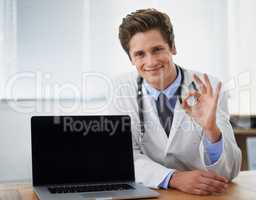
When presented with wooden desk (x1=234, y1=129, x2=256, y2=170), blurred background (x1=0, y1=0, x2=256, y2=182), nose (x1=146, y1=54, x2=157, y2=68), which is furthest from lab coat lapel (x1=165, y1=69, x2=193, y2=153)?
wooden desk (x1=234, y1=129, x2=256, y2=170)

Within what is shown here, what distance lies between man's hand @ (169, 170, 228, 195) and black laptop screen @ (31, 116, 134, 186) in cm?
16

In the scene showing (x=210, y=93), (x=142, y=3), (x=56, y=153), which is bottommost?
(x=56, y=153)

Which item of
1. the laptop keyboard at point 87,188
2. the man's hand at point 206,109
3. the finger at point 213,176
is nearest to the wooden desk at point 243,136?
the man's hand at point 206,109

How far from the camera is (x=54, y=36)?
92.4 inches

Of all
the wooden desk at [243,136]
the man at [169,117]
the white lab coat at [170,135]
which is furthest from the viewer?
the wooden desk at [243,136]

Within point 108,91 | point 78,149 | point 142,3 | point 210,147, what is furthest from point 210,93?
point 142,3

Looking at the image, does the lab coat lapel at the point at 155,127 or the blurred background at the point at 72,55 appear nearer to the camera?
the lab coat lapel at the point at 155,127

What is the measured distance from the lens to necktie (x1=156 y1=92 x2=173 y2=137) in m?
1.59

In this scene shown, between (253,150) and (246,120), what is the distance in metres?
0.79

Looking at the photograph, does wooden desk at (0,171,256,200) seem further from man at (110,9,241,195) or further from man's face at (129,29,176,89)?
man's face at (129,29,176,89)

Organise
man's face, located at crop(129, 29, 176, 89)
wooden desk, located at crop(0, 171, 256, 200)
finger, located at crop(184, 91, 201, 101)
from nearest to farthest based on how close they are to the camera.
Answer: wooden desk, located at crop(0, 171, 256, 200), finger, located at crop(184, 91, 201, 101), man's face, located at crop(129, 29, 176, 89)

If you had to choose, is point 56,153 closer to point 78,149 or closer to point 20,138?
point 78,149

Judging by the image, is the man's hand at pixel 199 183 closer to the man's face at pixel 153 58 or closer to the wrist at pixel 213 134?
the wrist at pixel 213 134

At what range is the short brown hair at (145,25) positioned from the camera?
1716 mm
